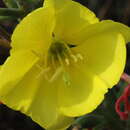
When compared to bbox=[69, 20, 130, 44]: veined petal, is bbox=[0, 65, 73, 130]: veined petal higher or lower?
lower

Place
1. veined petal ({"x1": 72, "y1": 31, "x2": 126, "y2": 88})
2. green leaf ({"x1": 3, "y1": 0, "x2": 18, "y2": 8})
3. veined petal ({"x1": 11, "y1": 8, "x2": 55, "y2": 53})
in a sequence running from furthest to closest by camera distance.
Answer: green leaf ({"x1": 3, "y1": 0, "x2": 18, "y2": 8}) → veined petal ({"x1": 72, "y1": 31, "x2": 126, "y2": 88}) → veined petal ({"x1": 11, "y1": 8, "x2": 55, "y2": 53})

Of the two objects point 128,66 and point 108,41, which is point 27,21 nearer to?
point 108,41

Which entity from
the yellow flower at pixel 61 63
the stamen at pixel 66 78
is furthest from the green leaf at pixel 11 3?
the stamen at pixel 66 78

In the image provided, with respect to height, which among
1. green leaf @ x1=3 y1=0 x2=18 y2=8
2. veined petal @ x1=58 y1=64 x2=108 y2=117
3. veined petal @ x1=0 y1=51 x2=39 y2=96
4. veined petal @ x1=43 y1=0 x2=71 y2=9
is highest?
veined petal @ x1=43 y1=0 x2=71 y2=9

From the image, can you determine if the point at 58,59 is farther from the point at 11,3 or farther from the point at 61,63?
the point at 11,3

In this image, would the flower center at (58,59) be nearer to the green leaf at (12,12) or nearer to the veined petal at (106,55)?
the veined petal at (106,55)

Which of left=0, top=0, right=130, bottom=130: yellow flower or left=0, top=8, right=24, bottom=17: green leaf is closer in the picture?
left=0, top=0, right=130, bottom=130: yellow flower

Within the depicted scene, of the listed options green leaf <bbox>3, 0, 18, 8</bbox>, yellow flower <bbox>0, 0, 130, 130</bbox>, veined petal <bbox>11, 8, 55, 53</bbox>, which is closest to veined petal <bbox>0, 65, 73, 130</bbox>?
yellow flower <bbox>0, 0, 130, 130</bbox>

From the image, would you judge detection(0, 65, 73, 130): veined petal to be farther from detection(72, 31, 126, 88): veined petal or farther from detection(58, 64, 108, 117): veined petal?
detection(72, 31, 126, 88): veined petal
